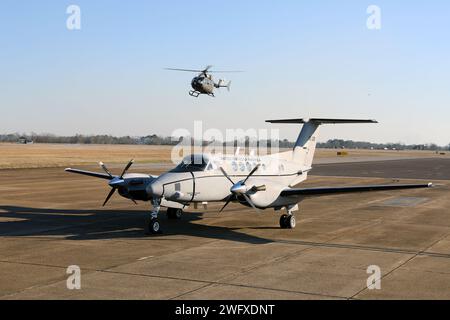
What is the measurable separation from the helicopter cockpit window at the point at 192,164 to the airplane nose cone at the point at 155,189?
1329 millimetres

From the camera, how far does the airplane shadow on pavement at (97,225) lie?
17234 mm

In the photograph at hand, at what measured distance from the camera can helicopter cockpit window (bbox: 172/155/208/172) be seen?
58.6ft

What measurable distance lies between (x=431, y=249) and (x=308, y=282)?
616 cm

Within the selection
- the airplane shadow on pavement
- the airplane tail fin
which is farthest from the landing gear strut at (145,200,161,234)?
the airplane tail fin

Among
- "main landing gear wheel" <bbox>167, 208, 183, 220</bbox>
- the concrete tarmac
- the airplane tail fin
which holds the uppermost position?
the airplane tail fin

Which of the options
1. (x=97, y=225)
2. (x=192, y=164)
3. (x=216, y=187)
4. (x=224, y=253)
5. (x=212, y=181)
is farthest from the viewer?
(x=97, y=225)

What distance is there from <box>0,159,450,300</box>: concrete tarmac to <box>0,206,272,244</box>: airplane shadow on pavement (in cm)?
4

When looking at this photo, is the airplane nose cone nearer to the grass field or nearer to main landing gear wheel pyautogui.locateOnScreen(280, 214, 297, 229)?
main landing gear wheel pyautogui.locateOnScreen(280, 214, 297, 229)

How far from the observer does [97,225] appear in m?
19.6

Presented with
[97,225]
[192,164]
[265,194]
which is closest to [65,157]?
[97,225]

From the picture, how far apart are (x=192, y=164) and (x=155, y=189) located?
6.88 ft

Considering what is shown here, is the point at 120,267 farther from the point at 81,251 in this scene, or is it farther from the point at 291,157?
the point at 291,157

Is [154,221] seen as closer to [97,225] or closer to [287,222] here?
[97,225]
